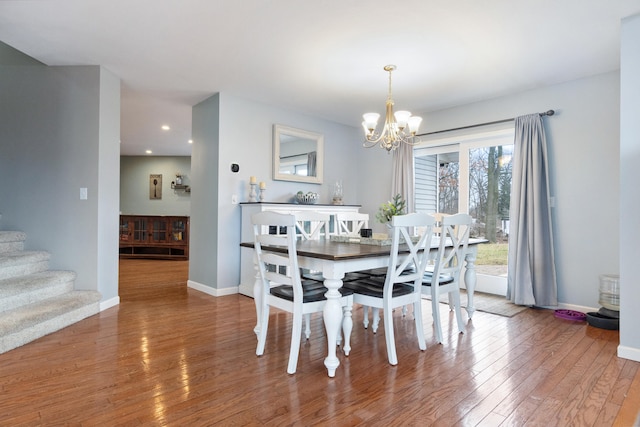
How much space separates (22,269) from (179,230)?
427 centimetres

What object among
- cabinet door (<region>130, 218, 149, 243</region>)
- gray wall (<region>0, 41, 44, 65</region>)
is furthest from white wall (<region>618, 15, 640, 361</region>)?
cabinet door (<region>130, 218, 149, 243</region>)

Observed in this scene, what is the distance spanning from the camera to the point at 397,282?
7.91 feet

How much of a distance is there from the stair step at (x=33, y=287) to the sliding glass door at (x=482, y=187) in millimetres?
4422

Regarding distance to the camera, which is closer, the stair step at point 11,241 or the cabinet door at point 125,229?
the stair step at point 11,241

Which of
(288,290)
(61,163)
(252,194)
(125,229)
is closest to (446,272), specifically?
(288,290)

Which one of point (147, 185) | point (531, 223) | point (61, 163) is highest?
point (147, 185)

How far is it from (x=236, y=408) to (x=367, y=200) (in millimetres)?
4292

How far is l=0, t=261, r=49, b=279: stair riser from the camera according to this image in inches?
128

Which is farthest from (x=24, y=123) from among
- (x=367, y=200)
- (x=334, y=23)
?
(x=367, y=200)

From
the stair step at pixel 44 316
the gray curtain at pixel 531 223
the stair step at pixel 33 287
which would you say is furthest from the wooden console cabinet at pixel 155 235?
the gray curtain at pixel 531 223

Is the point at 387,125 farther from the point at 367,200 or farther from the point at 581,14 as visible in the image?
the point at 367,200

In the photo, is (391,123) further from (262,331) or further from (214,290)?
(214,290)

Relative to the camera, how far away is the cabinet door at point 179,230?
24.8 feet

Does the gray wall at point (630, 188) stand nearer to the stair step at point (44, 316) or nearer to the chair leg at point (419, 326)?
the chair leg at point (419, 326)
